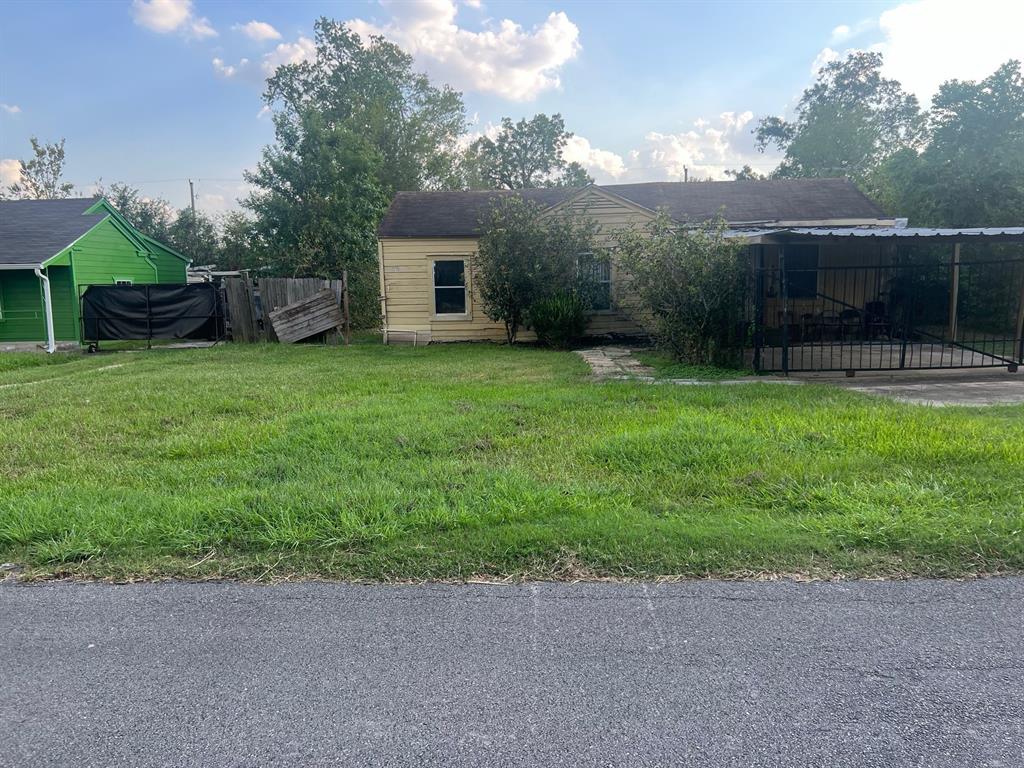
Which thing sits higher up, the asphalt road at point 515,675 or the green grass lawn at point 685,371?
the green grass lawn at point 685,371

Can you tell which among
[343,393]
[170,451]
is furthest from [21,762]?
[343,393]

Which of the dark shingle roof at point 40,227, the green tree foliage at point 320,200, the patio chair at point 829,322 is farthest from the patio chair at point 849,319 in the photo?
the dark shingle roof at point 40,227

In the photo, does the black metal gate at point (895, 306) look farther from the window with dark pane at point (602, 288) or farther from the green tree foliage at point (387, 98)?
the green tree foliage at point (387, 98)

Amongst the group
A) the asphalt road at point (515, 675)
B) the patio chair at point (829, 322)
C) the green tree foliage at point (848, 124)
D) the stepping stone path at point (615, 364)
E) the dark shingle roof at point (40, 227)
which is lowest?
the asphalt road at point (515, 675)

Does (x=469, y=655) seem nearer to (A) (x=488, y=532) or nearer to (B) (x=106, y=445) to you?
(A) (x=488, y=532)

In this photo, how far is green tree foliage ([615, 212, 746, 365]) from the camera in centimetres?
1092

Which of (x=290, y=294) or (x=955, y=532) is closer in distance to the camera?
(x=955, y=532)

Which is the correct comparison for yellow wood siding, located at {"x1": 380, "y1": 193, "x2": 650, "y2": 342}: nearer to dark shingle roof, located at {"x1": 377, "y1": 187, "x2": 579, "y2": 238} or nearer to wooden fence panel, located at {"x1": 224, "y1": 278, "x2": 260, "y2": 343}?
dark shingle roof, located at {"x1": 377, "y1": 187, "x2": 579, "y2": 238}

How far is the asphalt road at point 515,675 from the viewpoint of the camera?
2.37 m

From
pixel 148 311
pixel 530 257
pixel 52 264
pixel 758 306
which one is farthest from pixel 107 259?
pixel 758 306

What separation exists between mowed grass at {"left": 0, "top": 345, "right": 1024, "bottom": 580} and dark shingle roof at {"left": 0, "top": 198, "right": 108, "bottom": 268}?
11335mm

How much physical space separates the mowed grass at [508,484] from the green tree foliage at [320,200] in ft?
65.1

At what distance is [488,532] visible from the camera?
4246 millimetres

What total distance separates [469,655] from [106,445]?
17.1 ft
